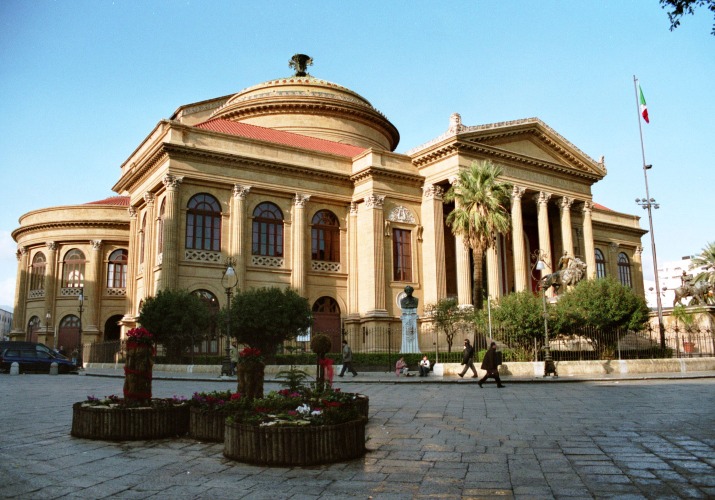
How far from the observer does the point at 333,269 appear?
125 feet

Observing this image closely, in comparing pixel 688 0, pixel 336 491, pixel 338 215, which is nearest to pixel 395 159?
pixel 338 215

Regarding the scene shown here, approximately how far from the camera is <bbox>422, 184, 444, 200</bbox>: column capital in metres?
37.3

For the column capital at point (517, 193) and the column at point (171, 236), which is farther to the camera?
the column capital at point (517, 193)

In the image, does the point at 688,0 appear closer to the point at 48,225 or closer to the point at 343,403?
the point at 343,403

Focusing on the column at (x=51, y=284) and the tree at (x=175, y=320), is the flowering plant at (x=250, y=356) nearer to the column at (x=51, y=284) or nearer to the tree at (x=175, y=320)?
the tree at (x=175, y=320)

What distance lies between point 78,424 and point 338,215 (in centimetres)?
3019

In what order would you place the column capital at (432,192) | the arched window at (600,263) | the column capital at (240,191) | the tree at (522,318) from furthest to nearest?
the arched window at (600,263)
the column capital at (432,192)
the column capital at (240,191)
the tree at (522,318)

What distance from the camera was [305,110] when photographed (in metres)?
45.0

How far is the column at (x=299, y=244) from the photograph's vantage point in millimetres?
36031

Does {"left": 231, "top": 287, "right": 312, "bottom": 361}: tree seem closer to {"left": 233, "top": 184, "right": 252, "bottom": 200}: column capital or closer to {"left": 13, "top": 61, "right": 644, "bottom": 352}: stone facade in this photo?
{"left": 13, "top": 61, "right": 644, "bottom": 352}: stone facade

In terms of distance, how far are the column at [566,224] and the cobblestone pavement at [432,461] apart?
28758 mm

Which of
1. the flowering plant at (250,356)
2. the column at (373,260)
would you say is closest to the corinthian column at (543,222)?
the column at (373,260)

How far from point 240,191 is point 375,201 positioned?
7.77 m

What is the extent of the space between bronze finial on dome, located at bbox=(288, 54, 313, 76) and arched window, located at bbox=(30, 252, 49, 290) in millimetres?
24774
